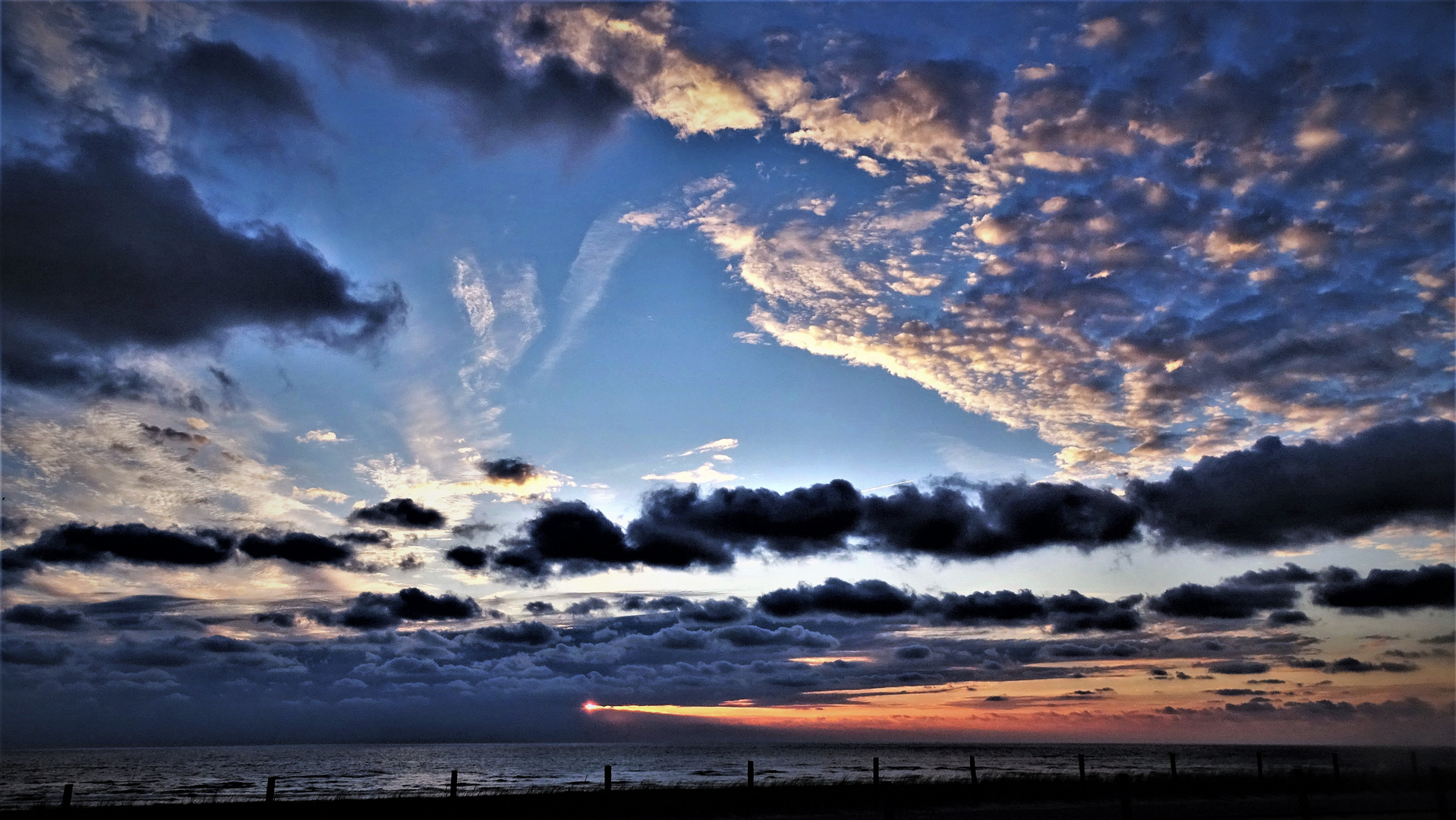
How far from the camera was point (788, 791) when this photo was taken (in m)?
35.8

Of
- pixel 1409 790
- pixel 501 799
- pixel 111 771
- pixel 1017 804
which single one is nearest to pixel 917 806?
pixel 1017 804

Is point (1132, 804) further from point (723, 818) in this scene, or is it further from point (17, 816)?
point (17, 816)

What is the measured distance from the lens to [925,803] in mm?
34875

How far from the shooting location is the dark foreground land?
28.4 metres

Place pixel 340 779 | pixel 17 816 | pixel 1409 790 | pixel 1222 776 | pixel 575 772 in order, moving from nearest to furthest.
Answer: pixel 17 816
pixel 1409 790
pixel 1222 776
pixel 340 779
pixel 575 772

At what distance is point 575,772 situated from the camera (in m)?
110

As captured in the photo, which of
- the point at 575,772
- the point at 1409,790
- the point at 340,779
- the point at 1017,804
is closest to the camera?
the point at 1017,804

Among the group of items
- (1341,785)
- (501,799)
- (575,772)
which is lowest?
(575,772)

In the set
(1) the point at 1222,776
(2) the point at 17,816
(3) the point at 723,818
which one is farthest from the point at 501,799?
(1) the point at 1222,776

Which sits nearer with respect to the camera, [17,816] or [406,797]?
[17,816]

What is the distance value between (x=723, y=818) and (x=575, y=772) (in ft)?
294

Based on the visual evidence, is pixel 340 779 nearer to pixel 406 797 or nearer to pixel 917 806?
pixel 406 797

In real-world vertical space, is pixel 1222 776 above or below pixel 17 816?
below

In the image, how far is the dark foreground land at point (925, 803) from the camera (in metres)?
28.4
